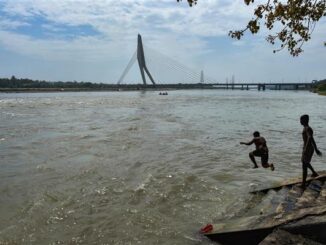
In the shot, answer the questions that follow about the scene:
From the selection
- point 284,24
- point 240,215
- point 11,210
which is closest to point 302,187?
point 240,215

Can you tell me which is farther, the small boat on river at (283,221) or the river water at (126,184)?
the river water at (126,184)

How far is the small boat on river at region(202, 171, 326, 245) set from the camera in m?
7.06

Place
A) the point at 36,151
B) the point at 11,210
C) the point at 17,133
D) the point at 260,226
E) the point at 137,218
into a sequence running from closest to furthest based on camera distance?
1. the point at 260,226
2. the point at 137,218
3. the point at 11,210
4. the point at 36,151
5. the point at 17,133

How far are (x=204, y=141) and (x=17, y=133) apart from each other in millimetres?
12172

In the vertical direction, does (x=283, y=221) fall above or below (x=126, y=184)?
above

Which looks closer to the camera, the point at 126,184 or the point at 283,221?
the point at 283,221

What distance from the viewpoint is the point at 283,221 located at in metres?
7.51

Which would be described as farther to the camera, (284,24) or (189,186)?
(189,186)

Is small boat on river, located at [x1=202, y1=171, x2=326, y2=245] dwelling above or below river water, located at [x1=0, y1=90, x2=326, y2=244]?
above

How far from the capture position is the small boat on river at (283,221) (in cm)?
706

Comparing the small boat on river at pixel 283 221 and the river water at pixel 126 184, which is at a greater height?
the small boat on river at pixel 283 221

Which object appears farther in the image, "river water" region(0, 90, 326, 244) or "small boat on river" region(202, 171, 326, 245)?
"river water" region(0, 90, 326, 244)

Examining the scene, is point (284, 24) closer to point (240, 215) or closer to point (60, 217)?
point (240, 215)

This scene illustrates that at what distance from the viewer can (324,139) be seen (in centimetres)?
2405
